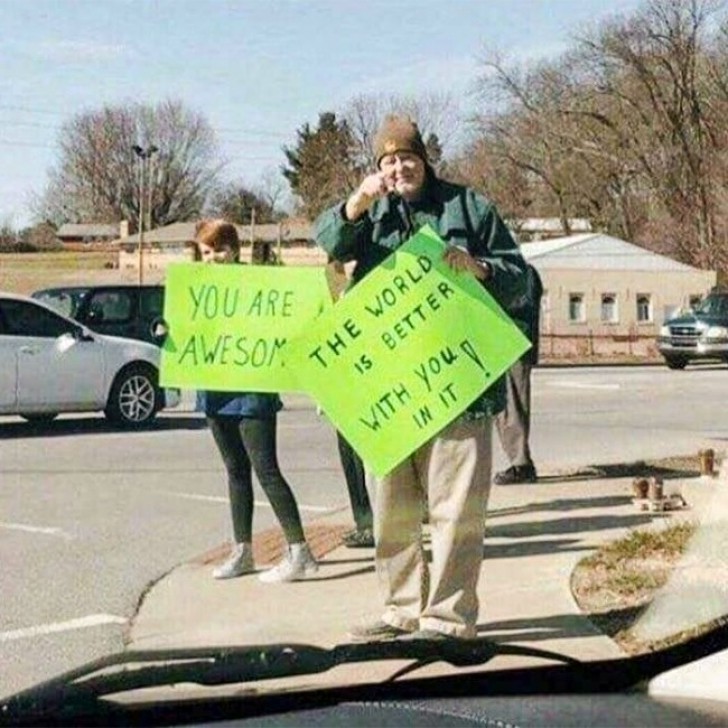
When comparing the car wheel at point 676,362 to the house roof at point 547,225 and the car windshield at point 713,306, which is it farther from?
the house roof at point 547,225

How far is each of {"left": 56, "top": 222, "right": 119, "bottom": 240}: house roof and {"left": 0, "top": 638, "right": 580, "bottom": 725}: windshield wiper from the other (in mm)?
730

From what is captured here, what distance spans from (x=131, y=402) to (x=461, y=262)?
7.54 meters

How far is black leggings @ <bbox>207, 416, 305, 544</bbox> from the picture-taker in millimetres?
4664

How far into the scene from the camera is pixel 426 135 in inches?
130

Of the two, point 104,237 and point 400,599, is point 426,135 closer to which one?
point 104,237

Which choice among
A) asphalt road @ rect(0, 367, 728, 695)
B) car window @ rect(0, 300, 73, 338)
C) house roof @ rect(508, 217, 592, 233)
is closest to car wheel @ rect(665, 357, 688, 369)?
asphalt road @ rect(0, 367, 728, 695)

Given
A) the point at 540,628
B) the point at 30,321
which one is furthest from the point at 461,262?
the point at 30,321

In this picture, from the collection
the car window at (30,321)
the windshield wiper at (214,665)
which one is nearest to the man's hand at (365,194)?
the windshield wiper at (214,665)

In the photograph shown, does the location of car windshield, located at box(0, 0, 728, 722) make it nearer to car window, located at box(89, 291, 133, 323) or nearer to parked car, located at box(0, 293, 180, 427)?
car window, located at box(89, 291, 133, 323)

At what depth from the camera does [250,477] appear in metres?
5.05

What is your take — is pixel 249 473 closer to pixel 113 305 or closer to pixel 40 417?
pixel 113 305

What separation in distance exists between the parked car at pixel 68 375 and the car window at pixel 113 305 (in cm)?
161

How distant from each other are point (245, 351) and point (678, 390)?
3.57m

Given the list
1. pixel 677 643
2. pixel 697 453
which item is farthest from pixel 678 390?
pixel 677 643
